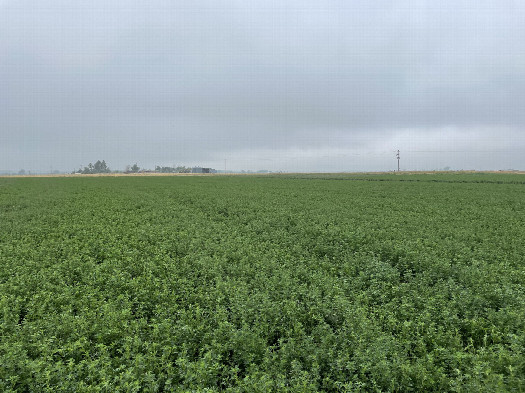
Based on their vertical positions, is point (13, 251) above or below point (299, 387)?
above

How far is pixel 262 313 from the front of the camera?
6605 millimetres

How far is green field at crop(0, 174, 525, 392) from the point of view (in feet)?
15.8

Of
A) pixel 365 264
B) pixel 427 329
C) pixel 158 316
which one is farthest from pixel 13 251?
pixel 427 329

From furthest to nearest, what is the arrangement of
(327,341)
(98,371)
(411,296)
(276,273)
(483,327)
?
(276,273) → (411,296) → (483,327) → (327,341) → (98,371)

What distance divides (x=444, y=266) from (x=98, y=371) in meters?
10.0

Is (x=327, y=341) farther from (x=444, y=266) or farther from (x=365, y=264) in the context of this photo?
(x=444, y=266)

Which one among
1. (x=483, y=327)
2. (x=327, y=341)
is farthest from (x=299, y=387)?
(x=483, y=327)

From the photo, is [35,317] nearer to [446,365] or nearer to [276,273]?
[276,273]

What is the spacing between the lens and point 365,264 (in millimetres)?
10164

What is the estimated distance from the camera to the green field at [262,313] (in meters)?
4.82

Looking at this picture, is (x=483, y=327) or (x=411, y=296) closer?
(x=483, y=327)

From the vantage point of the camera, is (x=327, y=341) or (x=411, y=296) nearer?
(x=327, y=341)

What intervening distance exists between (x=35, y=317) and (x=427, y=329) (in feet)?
30.1

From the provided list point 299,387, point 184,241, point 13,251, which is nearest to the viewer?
point 299,387
